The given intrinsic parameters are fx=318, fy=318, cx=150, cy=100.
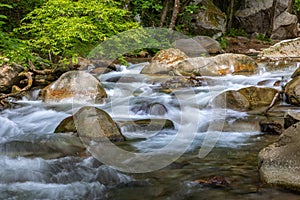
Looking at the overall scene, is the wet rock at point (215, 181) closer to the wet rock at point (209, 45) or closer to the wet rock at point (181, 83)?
the wet rock at point (181, 83)

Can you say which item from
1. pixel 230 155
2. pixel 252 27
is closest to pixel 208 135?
pixel 230 155

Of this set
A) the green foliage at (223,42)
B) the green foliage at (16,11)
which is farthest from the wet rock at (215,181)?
the green foliage at (223,42)

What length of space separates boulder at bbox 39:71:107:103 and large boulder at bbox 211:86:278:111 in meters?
2.92

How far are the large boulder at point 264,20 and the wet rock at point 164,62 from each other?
44.9 ft

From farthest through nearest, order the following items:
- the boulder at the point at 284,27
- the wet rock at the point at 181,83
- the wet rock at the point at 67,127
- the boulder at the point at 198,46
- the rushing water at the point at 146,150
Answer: the boulder at the point at 284,27 < the boulder at the point at 198,46 < the wet rock at the point at 181,83 < the wet rock at the point at 67,127 < the rushing water at the point at 146,150

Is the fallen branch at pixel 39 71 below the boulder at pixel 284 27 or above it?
below

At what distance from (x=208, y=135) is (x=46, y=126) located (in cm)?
318

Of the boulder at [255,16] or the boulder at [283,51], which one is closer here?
the boulder at [283,51]

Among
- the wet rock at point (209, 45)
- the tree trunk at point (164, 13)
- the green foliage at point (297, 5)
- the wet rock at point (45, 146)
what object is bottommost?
the wet rock at point (45, 146)

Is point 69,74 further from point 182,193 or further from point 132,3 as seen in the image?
point 132,3

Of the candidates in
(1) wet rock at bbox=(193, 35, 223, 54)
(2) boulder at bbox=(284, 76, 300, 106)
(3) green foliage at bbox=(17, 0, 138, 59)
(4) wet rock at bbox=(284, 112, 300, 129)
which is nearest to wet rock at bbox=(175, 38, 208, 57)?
(1) wet rock at bbox=(193, 35, 223, 54)

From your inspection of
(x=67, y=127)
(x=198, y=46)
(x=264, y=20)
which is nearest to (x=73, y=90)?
(x=67, y=127)

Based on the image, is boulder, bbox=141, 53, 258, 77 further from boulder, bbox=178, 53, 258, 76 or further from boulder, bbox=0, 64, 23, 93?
boulder, bbox=0, 64, 23, 93

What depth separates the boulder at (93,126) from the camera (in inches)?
200
